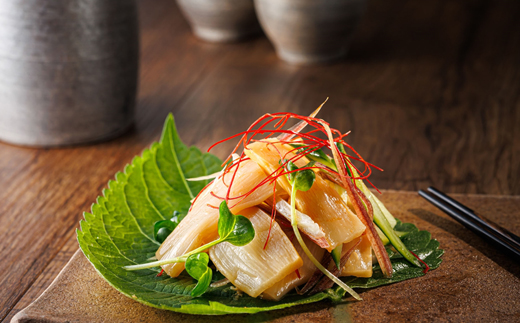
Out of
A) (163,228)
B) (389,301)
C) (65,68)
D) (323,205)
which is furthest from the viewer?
(65,68)

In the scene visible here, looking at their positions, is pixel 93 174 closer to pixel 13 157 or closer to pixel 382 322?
pixel 13 157

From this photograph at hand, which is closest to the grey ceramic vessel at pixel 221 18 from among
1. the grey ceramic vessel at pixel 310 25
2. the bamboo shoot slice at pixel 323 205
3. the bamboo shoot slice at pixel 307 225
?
the grey ceramic vessel at pixel 310 25

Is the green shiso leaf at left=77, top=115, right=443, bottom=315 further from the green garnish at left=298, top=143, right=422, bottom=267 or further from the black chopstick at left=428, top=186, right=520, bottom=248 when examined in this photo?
the black chopstick at left=428, top=186, right=520, bottom=248

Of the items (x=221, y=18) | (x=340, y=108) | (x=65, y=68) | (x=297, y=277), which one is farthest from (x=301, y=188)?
(x=221, y=18)

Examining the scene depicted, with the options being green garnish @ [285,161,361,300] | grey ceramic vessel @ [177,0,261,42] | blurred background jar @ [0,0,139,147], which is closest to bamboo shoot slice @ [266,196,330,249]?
green garnish @ [285,161,361,300]

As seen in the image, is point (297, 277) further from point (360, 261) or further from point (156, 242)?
point (156, 242)

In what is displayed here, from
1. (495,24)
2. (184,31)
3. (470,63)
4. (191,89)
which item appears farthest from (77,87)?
(495,24)

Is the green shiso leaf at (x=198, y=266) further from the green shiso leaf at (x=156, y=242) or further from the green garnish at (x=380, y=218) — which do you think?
the green garnish at (x=380, y=218)
